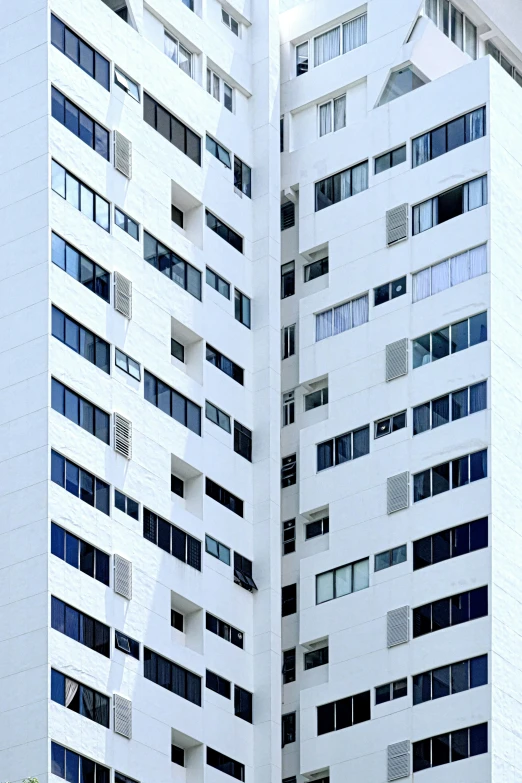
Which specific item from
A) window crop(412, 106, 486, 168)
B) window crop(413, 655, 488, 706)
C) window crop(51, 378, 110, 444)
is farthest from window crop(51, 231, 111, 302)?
window crop(413, 655, 488, 706)

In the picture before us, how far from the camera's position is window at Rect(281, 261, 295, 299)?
81906 mm

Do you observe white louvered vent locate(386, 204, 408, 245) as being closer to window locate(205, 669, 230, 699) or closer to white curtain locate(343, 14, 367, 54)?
white curtain locate(343, 14, 367, 54)

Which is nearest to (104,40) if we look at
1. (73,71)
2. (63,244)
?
(73,71)

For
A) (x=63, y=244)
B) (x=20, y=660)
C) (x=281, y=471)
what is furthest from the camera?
(x=281, y=471)

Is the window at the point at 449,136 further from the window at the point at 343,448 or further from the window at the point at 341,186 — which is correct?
the window at the point at 343,448

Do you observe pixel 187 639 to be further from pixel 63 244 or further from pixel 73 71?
pixel 73 71

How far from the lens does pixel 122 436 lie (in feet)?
233

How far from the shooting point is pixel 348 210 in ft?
263

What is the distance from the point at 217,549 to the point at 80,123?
1514cm

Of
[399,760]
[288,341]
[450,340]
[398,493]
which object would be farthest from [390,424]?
[399,760]

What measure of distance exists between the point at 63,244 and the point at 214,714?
53.2 feet

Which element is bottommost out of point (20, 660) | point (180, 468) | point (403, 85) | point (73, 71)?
point (20, 660)

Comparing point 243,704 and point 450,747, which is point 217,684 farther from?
point 450,747

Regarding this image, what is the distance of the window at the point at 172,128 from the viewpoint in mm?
76625
